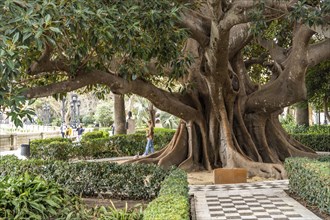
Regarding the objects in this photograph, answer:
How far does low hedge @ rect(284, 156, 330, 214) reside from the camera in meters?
7.87

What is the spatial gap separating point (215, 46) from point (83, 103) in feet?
160

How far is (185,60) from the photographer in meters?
9.25

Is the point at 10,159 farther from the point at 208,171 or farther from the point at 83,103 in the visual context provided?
the point at 83,103

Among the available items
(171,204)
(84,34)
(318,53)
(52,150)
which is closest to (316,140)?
(318,53)

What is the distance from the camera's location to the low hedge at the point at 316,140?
22312 millimetres

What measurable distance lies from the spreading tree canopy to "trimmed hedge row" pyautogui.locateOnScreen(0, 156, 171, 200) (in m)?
1.78

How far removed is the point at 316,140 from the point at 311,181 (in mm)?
14675

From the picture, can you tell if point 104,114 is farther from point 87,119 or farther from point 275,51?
point 275,51

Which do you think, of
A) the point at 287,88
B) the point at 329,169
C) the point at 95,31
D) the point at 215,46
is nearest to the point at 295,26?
the point at 287,88

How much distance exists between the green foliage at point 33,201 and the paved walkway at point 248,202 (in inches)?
105

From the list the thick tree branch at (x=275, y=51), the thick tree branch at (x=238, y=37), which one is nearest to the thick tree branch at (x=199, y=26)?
the thick tree branch at (x=238, y=37)

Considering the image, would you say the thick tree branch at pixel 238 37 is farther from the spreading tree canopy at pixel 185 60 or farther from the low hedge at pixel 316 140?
the low hedge at pixel 316 140

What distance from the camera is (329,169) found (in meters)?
8.19

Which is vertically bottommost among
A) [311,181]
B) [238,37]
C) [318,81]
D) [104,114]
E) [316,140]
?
[311,181]
